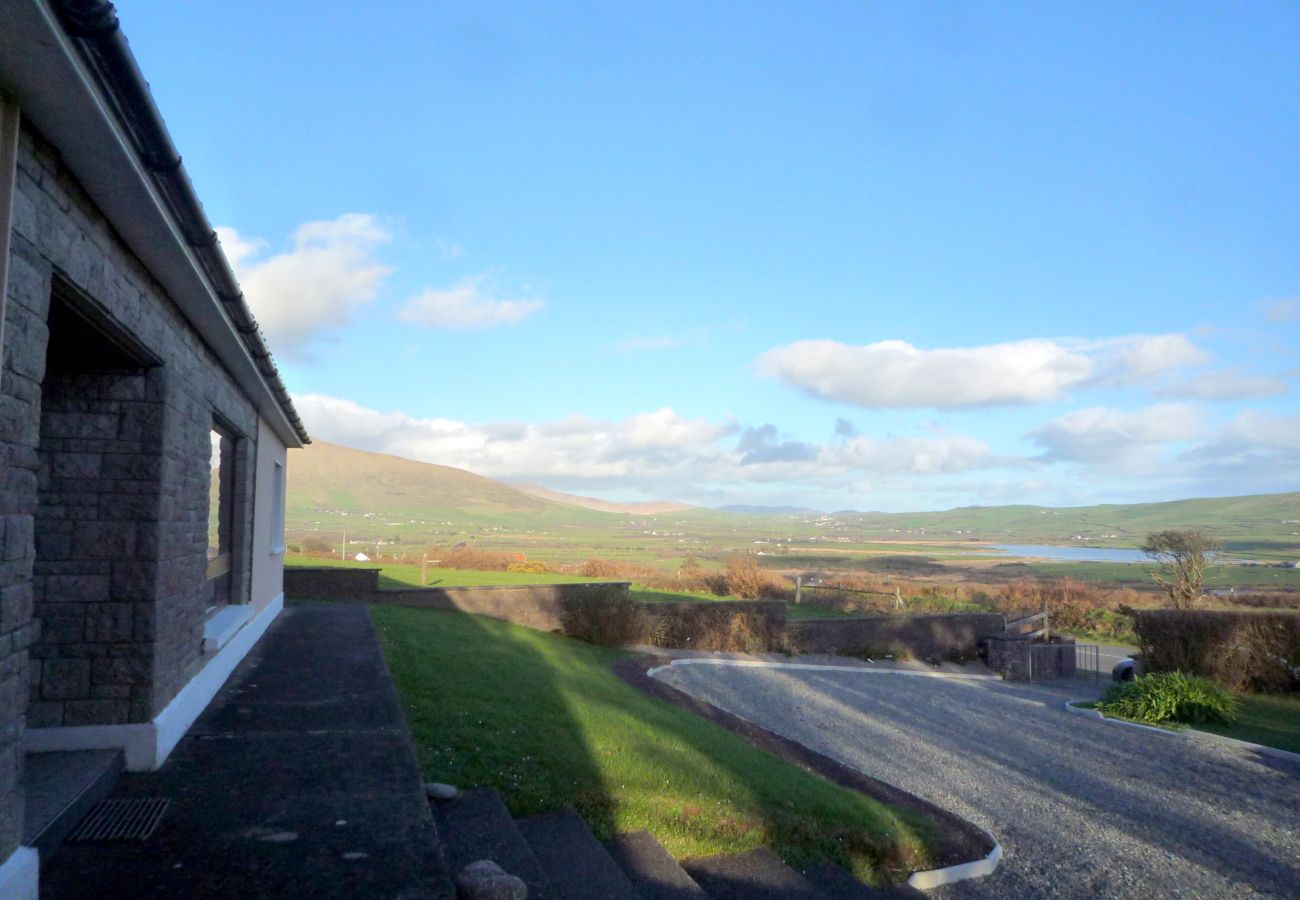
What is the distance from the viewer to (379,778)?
4.79 metres

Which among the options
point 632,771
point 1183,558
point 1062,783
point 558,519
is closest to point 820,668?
point 1062,783

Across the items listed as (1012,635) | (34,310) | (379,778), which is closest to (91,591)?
(379,778)

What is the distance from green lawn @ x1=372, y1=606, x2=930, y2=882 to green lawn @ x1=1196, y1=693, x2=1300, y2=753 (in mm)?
7517

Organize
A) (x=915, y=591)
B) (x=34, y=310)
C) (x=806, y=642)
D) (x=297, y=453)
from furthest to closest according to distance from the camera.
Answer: (x=297, y=453) < (x=915, y=591) < (x=806, y=642) < (x=34, y=310)

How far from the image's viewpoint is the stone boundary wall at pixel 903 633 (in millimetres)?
22188

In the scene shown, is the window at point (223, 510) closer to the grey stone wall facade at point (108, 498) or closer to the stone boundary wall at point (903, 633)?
the grey stone wall facade at point (108, 498)

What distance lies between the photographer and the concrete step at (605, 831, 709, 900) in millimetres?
4914

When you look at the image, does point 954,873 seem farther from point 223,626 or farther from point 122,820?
point 223,626

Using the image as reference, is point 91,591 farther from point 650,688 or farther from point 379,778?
point 650,688

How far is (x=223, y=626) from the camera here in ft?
25.5

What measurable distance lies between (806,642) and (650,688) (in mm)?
9207

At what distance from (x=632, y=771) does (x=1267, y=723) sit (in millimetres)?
11411

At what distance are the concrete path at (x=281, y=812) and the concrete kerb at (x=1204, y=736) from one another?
11102mm

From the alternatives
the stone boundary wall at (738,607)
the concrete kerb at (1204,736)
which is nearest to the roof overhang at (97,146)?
the concrete kerb at (1204,736)
